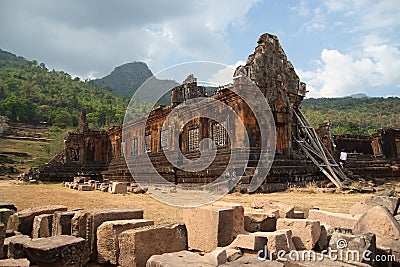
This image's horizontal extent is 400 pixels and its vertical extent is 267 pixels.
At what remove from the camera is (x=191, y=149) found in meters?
18.8

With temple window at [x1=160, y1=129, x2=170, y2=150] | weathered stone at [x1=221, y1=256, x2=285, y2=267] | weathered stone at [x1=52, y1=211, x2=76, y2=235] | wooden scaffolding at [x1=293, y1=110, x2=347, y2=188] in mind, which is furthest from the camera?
temple window at [x1=160, y1=129, x2=170, y2=150]

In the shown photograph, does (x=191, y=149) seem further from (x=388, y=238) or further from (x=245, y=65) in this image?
(x=388, y=238)

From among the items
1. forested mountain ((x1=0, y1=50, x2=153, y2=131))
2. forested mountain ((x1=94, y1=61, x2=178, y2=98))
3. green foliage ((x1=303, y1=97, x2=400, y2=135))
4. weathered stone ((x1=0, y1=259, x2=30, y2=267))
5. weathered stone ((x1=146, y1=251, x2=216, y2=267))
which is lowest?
weathered stone ((x1=146, y1=251, x2=216, y2=267))

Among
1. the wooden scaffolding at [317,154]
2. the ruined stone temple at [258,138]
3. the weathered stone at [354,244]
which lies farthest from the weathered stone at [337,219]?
the wooden scaffolding at [317,154]


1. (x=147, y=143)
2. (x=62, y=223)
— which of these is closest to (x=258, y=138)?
(x=62, y=223)

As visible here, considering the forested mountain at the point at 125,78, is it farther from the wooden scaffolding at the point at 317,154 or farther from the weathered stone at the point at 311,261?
the weathered stone at the point at 311,261

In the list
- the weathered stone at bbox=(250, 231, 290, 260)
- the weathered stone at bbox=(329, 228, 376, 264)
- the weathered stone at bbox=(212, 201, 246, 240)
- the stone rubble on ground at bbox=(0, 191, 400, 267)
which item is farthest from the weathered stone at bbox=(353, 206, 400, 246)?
the weathered stone at bbox=(212, 201, 246, 240)

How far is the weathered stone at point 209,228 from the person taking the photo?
433 centimetres

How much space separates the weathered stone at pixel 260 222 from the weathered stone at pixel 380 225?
4.19ft

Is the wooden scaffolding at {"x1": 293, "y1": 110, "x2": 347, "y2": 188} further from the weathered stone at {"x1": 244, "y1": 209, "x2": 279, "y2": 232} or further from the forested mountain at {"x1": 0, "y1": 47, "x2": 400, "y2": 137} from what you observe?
the forested mountain at {"x1": 0, "y1": 47, "x2": 400, "y2": 137}

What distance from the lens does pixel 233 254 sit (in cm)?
371

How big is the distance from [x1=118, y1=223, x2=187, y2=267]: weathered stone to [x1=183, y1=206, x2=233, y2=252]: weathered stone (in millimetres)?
336

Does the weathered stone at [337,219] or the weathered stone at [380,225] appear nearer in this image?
the weathered stone at [380,225]

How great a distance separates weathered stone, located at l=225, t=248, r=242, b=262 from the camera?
3.64 metres
